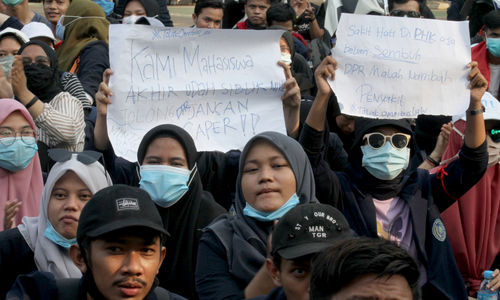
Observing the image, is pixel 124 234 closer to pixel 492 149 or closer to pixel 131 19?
pixel 492 149

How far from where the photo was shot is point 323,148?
16.5ft

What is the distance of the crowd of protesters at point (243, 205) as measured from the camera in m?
3.36

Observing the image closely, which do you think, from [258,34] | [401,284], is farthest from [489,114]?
[401,284]

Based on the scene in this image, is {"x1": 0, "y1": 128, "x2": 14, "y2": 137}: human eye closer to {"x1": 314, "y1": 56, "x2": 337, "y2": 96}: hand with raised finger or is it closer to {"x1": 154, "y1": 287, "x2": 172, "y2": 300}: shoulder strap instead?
{"x1": 314, "y1": 56, "x2": 337, "y2": 96}: hand with raised finger

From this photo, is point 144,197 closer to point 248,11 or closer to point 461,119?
point 461,119

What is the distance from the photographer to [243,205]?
173 inches

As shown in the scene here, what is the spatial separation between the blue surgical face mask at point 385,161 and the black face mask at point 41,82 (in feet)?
7.96

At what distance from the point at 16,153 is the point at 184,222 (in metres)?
1.12

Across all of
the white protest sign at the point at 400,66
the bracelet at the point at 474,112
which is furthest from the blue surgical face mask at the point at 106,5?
the bracelet at the point at 474,112

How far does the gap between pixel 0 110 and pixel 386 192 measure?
2.24 m

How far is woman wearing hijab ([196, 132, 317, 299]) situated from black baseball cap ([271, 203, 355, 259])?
22.2 inches

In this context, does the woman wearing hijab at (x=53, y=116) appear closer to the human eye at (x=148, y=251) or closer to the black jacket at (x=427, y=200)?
the black jacket at (x=427, y=200)

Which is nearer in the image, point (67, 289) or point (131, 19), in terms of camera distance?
point (67, 289)

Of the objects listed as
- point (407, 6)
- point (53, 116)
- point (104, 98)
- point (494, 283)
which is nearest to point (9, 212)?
point (104, 98)
